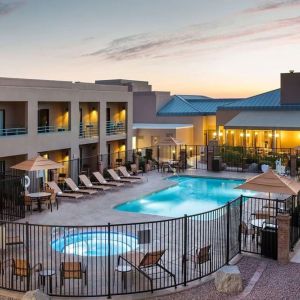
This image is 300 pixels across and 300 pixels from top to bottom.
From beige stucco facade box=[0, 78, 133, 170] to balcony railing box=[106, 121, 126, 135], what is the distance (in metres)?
0.12

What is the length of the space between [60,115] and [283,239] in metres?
24.5

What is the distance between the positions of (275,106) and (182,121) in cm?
1162

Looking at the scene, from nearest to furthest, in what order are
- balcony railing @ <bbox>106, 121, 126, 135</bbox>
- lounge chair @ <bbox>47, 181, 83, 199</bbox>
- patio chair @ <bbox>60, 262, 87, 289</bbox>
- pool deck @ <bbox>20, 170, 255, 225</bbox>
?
patio chair @ <bbox>60, 262, 87, 289</bbox> < pool deck @ <bbox>20, 170, 255, 225</bbox> < lounge chair @ <bbox>47, 181, 83, 199</bbox> < balcony railing @ <bbox>106, 121, 126, 135</bbox>

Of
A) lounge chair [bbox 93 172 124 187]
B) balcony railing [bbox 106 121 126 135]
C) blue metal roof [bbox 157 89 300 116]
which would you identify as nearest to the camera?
lounge chair [bbox 93 172 124 187]

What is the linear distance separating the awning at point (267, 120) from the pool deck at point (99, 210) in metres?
13.7

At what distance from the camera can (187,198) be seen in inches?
1118

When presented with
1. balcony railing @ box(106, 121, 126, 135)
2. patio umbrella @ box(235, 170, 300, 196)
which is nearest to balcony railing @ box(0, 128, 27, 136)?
balcony railing @ box(106, 121, 126, 135)

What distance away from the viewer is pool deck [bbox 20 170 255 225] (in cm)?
2098

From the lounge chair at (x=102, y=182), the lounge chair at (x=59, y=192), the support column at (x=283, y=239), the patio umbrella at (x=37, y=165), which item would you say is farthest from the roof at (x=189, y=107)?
the support column at (x=283, y=239)

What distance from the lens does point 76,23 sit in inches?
1401

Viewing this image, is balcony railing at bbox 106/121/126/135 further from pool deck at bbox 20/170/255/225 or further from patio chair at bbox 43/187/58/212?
patio chair at bbox 43/187/58/212

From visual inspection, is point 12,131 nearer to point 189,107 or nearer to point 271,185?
point 271,185

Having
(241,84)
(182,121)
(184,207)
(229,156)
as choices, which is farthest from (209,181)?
(241,84)

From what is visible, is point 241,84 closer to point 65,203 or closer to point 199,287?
point 65,203
